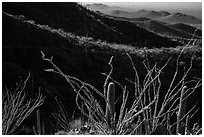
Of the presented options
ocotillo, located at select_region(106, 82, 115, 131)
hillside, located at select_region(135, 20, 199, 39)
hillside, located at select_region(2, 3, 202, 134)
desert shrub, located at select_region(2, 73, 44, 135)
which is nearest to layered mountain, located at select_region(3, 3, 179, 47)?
hillside, located at select_region(2, 3, 202, 134)

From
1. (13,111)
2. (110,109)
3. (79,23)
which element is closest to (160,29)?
(79,23)

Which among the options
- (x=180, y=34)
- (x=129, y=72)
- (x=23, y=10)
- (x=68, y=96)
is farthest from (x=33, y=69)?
(x=180, y=34)

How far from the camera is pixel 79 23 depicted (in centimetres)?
2759

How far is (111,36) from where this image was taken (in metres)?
27.3

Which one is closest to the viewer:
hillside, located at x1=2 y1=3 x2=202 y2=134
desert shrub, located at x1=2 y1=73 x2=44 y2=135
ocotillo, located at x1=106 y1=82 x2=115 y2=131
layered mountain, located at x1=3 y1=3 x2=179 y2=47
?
ocotillo, located at x1=106 y1=82 x2=115 y2=131

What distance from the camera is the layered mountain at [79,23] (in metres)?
25.1

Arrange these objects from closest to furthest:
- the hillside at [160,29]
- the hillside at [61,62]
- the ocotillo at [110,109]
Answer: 1. the ocotillo at [110,109]
2. the hillside at [61,62]
3. the hillside at [160,29]

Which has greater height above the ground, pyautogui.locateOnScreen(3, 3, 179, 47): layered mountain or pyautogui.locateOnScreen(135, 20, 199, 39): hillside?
pyautogui.locateOnScreen(3, 3, 179, 47): layered mountain

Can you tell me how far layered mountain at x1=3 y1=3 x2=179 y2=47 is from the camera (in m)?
25.1

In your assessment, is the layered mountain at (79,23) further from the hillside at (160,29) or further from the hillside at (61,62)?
the hillside at (160,29)

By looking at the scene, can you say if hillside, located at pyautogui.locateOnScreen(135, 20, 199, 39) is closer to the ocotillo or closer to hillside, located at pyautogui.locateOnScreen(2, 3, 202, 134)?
hillside, located at pyautogui.locateOnScreen(2, 3, 202, 134)

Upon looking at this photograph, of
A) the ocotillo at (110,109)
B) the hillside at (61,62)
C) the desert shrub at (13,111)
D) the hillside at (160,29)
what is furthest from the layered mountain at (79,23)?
the ocotillo at (110,109)

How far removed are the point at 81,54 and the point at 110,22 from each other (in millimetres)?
16456

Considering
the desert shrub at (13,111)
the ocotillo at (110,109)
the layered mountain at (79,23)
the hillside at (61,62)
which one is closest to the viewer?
the ocotillo at (110,109)
